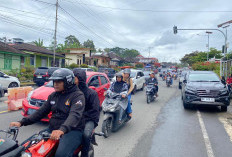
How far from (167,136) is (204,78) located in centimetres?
498

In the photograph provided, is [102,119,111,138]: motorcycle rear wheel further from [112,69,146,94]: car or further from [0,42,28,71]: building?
[0,42,28,71]: building

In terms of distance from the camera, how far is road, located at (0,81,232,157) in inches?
163

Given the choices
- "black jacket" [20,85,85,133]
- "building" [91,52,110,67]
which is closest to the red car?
"black jacket" [20,85,85,133]

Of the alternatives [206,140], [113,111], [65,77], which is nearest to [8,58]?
[113,111]

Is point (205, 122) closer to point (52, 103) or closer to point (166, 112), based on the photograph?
point (166, 112)

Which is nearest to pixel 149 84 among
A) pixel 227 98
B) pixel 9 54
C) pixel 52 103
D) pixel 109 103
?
pixel 227 98

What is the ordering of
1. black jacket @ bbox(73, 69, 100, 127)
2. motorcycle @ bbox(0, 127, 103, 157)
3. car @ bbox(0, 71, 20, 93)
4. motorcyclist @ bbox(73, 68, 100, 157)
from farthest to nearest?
car @ bbox(0, 71, 20, 93) → black jacket @ bbox(73, 69, 100, 127) → motorcyclist @ bbox(73, 68, 100, 157) → motorcycle @ bbox(0, 127, 103, 157)

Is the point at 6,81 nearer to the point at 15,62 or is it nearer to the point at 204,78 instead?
the point at 204,78

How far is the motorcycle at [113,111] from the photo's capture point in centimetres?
506

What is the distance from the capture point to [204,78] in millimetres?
8922

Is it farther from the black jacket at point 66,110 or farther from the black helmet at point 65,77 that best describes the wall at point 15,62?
the black helmet at point 65,77

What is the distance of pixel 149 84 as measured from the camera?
1052 centimetres

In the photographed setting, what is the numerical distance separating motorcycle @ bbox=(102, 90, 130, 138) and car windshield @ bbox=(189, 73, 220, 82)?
478cm

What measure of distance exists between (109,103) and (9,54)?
21515 millimetres
